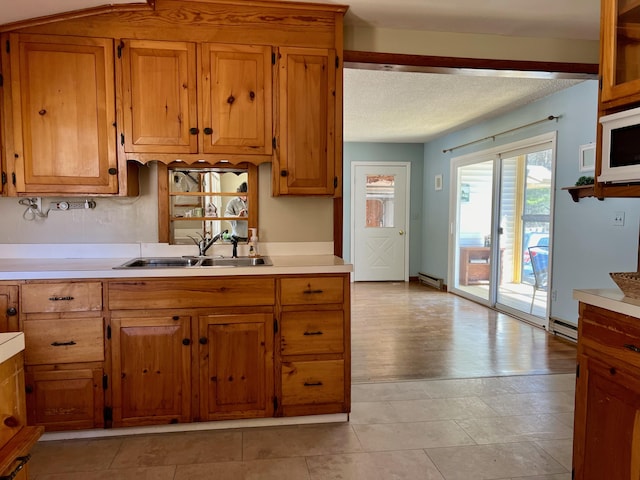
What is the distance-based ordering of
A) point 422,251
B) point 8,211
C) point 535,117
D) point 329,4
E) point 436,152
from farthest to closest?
point 422,251 < point 436,152 < point 535,117 < point 8,211 < point 329,4

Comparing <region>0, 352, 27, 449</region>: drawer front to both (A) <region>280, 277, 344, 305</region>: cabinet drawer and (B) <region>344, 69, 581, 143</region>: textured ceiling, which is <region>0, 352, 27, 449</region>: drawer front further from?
(B) <region>344, 69, 581, 143</region>: textured ceiling

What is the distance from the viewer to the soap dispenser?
109 inches

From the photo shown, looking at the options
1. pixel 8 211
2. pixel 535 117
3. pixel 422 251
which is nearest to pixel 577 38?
pixel 535 117

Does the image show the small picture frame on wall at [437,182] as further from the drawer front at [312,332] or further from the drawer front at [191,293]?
the drawer front at [191,293]

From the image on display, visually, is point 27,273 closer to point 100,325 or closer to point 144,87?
point 100,325

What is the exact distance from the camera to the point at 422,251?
698 centimetres

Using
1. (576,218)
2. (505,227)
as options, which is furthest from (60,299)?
(505,227)

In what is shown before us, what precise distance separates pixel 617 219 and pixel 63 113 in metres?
4.03

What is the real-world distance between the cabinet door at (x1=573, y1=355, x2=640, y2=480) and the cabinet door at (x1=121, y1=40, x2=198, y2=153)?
2277 millimetres

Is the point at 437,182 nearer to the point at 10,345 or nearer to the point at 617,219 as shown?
the point at 617,219

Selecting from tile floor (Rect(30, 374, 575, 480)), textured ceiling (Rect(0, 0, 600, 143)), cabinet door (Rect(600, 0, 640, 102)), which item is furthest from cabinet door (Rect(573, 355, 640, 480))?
textured ceiling (Rect(0, 0, 600, 143))

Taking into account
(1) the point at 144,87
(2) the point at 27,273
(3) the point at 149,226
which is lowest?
(2) the point at 27,273

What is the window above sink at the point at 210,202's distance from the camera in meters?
2.77

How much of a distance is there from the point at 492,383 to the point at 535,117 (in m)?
2.89
